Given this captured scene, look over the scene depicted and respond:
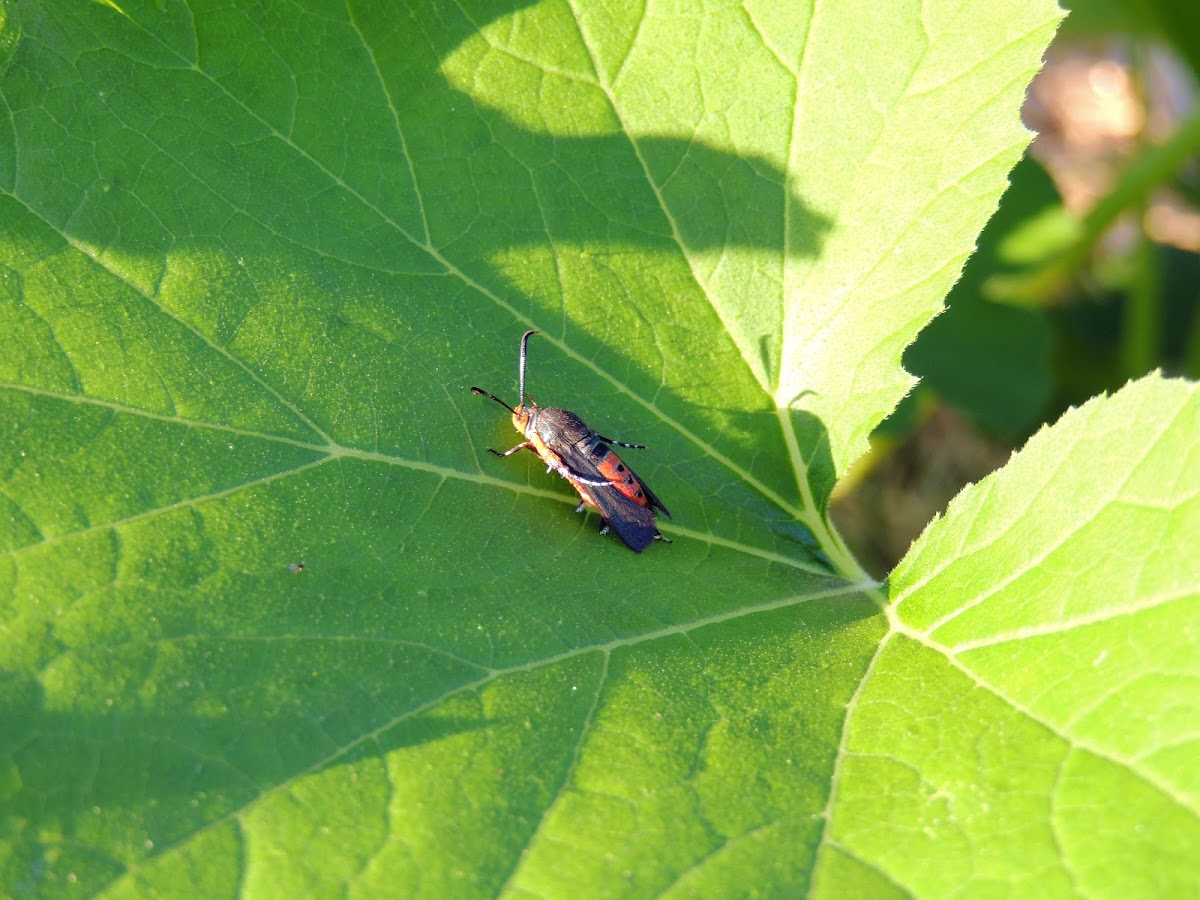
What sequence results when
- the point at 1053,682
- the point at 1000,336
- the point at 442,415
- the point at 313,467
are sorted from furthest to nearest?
the point at 1000,336, the point at 442,415, the point at 313,467, the point at 1053,682

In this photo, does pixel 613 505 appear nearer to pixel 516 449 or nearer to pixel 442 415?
pixel 516 449

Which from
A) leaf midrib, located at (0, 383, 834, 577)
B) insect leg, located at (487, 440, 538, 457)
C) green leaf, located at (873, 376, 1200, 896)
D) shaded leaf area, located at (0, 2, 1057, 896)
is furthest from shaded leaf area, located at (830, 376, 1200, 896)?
insect leg, located at (487, 440, 538, 457)

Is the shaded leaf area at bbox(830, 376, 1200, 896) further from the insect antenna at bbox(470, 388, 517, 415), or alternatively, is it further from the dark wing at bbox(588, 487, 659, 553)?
the insect antenna at bbox(470, 388, 517, 415)

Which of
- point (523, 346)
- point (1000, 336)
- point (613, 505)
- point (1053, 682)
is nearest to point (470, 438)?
point (523, 346)

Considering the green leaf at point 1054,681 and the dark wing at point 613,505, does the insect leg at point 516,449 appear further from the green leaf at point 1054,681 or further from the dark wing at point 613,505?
the green leaf at point 1054,681

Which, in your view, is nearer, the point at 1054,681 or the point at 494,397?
the point at 1054,681

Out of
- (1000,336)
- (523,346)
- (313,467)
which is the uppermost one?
(523,346)
